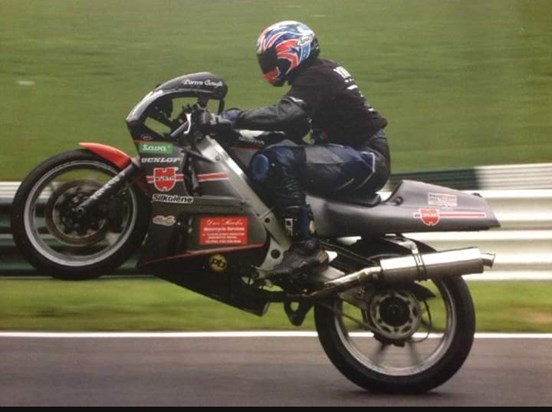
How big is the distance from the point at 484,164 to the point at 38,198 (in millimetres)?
3022

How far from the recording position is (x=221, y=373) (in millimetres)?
5688

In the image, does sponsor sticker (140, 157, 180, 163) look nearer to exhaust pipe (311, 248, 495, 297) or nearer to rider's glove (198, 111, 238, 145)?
rider's glove (198, 111, 238, 145)

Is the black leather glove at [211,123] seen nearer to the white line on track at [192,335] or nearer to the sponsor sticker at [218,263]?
the sponsor sticker at [218,263]

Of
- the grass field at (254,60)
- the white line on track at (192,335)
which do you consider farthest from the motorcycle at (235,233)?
the white line on track at (192,335)

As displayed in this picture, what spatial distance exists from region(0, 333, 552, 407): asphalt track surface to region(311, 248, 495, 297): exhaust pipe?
51 cm

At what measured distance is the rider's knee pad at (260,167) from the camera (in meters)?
5.13

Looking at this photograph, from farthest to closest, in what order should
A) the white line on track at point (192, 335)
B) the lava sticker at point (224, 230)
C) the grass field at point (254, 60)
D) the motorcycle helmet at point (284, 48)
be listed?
the white line on track at point (192, 335) → the grass field at point (254, 60) → the lava sticker at point (224, 230) → the motorcycle helmet at point (284, 48)

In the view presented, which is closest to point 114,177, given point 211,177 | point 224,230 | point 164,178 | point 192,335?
point 164,178

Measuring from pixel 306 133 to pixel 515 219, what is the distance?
7.92ft

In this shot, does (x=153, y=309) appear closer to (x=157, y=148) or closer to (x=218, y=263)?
(x=218, y=263)

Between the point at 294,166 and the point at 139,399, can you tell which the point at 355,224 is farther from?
the point at 139,399

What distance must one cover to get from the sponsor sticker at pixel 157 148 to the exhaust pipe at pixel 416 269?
0.88m

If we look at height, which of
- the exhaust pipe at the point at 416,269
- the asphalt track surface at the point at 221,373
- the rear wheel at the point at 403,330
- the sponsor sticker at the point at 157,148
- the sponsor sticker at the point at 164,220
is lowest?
the asphalt track surface at the point at 221,373

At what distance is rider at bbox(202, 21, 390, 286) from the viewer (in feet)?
16.7
